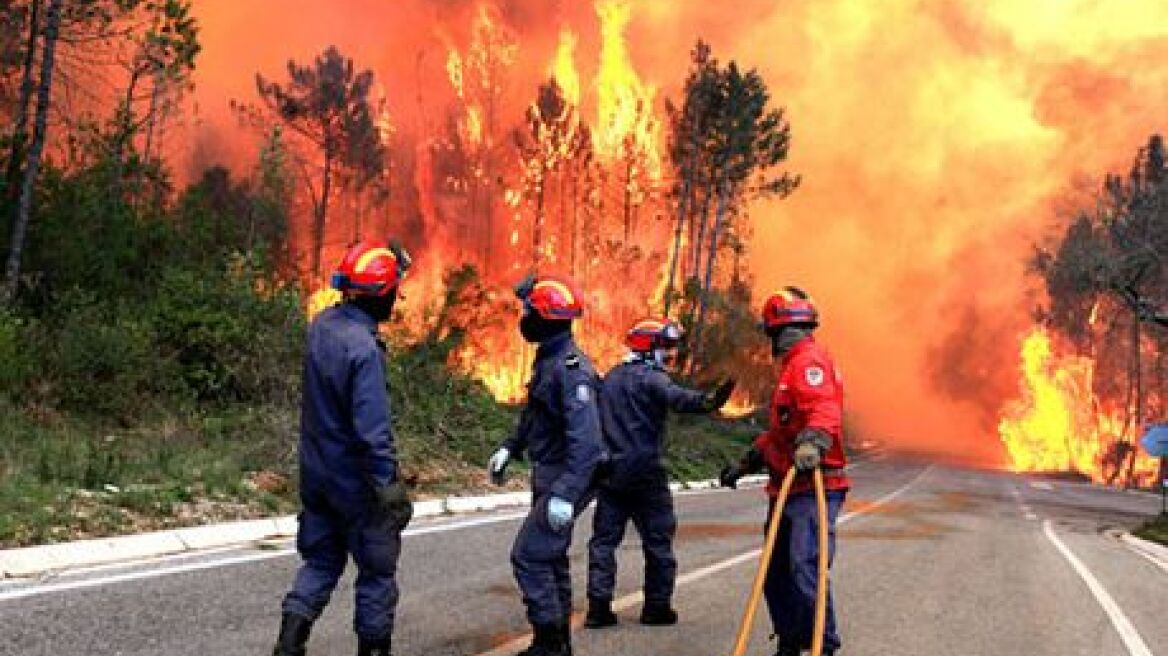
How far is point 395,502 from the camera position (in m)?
4.45

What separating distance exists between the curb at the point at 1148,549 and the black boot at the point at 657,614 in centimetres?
907

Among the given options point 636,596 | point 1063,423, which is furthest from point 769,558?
point 1063,423

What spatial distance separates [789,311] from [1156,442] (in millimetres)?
17504

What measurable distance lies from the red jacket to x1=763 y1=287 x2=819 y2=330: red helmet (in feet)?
0.43

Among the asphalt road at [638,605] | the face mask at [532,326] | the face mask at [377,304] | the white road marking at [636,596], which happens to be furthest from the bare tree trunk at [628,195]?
the face mask at [377,304]

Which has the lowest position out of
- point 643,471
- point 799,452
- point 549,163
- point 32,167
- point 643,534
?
point 643,534

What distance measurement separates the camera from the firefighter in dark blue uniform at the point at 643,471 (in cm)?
695

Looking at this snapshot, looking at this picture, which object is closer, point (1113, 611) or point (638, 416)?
point (638, 416)

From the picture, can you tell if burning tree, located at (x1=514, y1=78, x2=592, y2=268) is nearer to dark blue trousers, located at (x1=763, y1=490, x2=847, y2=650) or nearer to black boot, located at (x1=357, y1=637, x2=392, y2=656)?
dark blue trousers, located at (x1=763, y1=490, x2=847, y2=650)

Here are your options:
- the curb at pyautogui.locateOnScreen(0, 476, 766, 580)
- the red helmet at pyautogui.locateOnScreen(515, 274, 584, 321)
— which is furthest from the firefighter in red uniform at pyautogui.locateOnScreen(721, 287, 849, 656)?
the curb at pyautogui.locateOnScreen(0, 476, 766, 580)

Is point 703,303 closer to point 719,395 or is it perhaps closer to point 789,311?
point 719,395

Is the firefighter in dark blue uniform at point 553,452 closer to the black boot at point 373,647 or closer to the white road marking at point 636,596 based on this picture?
the white road marking at point 636,596

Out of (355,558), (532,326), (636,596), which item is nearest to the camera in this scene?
(355,558)

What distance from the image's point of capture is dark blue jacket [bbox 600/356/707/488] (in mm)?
6988
